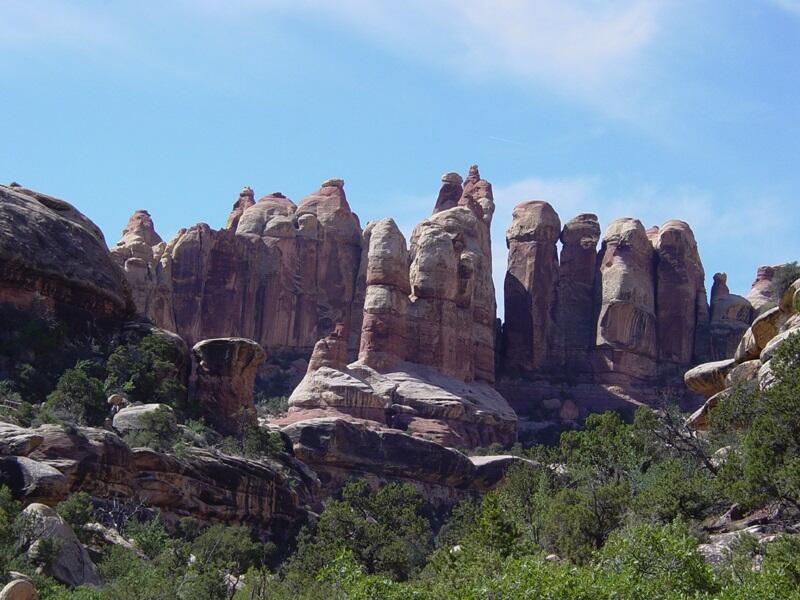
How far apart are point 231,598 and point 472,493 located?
1662 inches

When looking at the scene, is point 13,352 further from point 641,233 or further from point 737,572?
point 641,233

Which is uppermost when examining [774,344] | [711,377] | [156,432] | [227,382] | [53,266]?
[53,266]

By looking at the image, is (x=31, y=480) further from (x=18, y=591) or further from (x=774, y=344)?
(x=774, y=344)

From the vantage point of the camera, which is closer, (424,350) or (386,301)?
(386,301)

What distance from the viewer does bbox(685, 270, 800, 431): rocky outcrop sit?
50.2 m

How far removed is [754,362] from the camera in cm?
5497

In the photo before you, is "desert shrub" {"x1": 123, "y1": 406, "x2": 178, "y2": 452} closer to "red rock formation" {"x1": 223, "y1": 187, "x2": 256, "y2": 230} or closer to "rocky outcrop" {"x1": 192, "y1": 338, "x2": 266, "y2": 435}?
"rocky outcrop" {"x1": 192, "y1": 338, "x2": 266, "y2": 435}

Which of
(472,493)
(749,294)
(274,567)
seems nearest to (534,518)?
(274,567)

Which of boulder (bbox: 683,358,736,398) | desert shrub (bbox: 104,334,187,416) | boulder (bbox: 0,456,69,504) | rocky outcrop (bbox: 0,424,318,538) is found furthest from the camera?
desert shrub (bbox: 104,334,187,416)

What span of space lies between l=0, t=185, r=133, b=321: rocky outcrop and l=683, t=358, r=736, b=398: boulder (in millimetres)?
23006

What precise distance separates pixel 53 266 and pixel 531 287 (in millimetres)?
59068

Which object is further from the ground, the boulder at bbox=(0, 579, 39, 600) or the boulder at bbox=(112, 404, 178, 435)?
the boulder at bbox=(112, 404, 178, 435)

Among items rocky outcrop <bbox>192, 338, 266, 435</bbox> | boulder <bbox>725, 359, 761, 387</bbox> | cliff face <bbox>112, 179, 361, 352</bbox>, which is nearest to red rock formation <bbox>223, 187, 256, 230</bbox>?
cliff face <bbox>112, 179, 361, 352</bbox>

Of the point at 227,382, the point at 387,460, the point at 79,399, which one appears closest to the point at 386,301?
the point at 387,460
